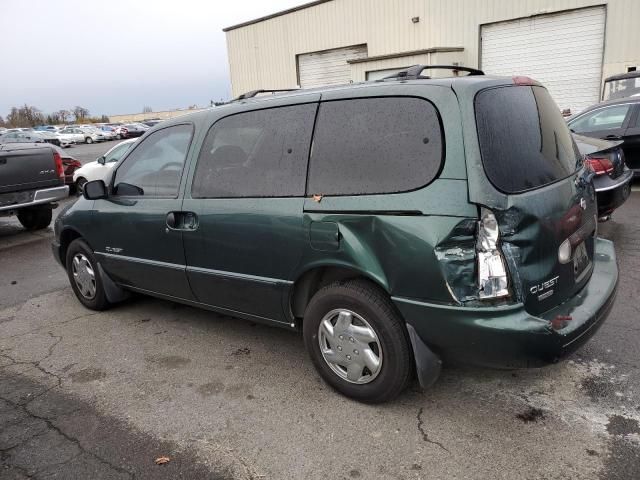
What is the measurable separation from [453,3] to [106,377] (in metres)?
18.6

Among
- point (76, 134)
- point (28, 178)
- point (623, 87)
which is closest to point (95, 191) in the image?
point (28, 178)

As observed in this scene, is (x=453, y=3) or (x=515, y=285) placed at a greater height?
(x=453, y=3)

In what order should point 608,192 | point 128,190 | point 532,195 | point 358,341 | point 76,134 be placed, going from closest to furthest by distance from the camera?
point 532,195 → point 358,341 → point 128,190 → point 608,192 → point 76,134

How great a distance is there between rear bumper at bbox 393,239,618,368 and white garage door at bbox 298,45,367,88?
66.7 ft

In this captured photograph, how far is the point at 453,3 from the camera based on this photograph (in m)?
18.5

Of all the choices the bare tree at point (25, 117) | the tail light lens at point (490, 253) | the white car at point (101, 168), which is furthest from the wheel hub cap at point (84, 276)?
the bare tree at point (25, 117)

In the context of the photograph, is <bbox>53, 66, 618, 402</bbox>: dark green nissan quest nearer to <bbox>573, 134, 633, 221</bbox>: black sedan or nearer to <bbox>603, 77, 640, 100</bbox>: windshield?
<bbox>573, 134, 633, 221</bbox>: black sedan

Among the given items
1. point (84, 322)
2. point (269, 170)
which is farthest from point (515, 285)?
point (84, 322)

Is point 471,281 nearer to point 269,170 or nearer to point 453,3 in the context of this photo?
point 269,170

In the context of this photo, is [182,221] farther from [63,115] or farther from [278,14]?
[63,115]

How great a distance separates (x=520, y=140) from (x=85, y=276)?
3.91 m

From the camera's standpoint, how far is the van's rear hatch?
2479 millimetres

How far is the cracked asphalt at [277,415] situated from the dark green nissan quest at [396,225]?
34cm

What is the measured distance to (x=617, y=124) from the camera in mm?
8492
